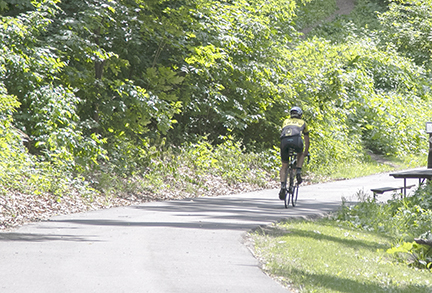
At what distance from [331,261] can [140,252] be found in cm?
224

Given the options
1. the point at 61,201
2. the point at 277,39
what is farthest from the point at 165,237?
the point at 277,39

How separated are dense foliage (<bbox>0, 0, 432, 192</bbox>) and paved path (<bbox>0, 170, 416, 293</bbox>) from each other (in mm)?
2802

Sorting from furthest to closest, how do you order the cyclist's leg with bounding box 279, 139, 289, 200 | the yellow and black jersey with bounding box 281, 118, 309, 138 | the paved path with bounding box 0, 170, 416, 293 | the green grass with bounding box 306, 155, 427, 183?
the green grass with bounding box 306, 155, 427, 183, the cyclist's leg with bounding box 279, 139, 289, 200, the yellow and black jersey with bounding box 281, 118, 309, 138, the paved path with bounding box 0, 170, 416, 293

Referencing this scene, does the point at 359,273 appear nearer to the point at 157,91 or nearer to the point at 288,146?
the point at 288,146

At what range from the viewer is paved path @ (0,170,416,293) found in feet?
20.0

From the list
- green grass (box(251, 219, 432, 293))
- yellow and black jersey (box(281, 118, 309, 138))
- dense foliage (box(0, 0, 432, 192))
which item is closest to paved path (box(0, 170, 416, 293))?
green grass (box(251, 219, 432, 293))

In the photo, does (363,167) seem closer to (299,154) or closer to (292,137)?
(299,154)

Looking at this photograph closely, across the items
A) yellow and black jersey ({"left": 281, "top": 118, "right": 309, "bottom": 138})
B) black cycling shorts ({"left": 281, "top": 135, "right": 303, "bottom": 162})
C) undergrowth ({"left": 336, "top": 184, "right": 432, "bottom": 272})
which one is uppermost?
yellow and black jersey ({"left": 281, "top": 118, "right": 309, "bottom": 138})

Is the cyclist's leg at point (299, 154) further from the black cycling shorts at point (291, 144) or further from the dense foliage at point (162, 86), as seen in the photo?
the dense foliage at point (162, 86)

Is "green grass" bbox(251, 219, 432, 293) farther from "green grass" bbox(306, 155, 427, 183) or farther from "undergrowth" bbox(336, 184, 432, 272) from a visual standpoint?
"green grass" bbox(306, 155, 427, 183)

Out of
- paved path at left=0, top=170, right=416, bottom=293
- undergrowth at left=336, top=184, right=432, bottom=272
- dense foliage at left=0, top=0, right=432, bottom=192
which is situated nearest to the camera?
paved path at left=0, top=170, right=416, bottom=293

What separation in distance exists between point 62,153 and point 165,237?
4.96 metres

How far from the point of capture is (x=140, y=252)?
775 cm

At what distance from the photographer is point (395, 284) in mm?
6785
